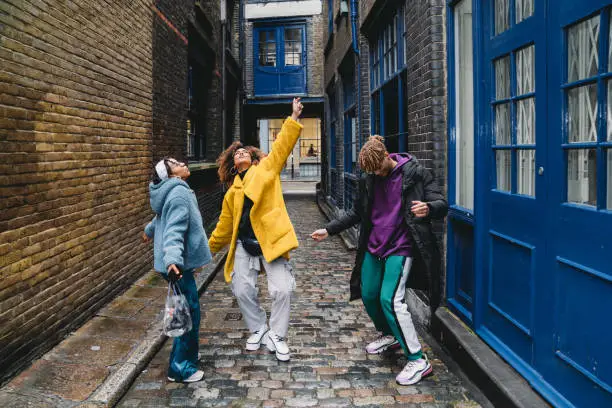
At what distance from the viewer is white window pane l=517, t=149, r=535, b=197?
3.41m

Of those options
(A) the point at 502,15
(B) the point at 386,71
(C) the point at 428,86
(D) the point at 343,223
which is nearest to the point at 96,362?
(D) the point at 343,223

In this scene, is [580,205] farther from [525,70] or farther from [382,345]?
[382,345]

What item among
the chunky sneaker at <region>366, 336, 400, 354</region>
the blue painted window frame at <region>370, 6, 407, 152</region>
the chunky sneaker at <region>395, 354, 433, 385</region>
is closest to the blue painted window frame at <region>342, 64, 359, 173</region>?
the blue painted window frame at <region>370, 6, 407, 152</region>

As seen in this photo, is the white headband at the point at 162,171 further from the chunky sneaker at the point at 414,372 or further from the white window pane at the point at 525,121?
the white window pane at the point at 525,121

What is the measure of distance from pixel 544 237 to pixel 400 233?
42.0 inches

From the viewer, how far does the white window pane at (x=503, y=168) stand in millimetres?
3746

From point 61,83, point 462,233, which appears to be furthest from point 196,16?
point 462,233

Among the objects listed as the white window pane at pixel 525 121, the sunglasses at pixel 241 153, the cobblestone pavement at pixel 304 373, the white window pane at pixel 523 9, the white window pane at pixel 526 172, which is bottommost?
the cobblestone pavement at pixel 304 373

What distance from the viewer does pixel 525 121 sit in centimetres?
348

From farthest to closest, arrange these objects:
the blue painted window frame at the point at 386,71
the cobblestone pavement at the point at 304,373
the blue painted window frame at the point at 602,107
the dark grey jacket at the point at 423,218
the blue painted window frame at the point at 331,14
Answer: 1. the blue painted window frame at the point at 331,14
2. the blue painted window frame at the point at 386,71
3. the dark grey jacket at the point at 423,218
4. the cobblestone pavement at the point at 304,373
5. the blue painted window frame at the point at 602,107

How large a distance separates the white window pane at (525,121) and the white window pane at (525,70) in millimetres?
78

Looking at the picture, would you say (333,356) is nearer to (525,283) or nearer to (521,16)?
(525,283)

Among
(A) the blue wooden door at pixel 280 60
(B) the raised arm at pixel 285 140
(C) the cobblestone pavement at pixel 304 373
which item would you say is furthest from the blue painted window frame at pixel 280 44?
(B) the raised arm at pixel 285 140

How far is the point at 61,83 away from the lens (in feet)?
15.4
